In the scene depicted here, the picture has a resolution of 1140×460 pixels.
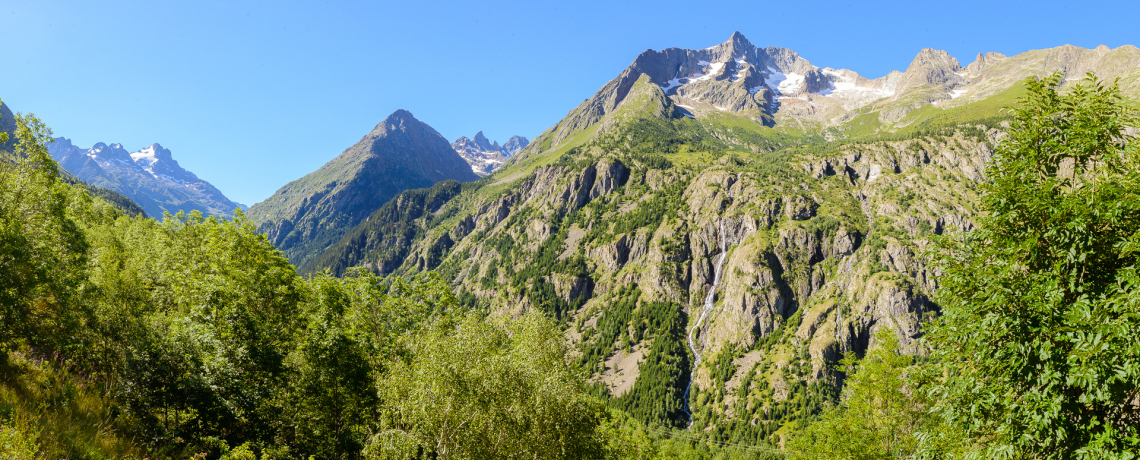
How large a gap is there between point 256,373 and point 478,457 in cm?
1328

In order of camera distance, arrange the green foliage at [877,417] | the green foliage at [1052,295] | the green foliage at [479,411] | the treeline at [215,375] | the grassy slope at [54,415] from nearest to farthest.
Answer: the green foliage at [1052,295] < the grassy slope at [54,415] < the treeline at [215,375] < the green foliage at [479,411] < the green foliage at [877,417]

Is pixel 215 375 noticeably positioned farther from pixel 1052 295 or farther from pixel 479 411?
pixel 1052 295

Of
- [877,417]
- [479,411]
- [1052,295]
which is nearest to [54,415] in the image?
[479,411]

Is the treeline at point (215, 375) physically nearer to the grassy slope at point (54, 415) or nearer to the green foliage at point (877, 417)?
the grassy slope at point (54, 415)

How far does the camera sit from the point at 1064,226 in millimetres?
12273

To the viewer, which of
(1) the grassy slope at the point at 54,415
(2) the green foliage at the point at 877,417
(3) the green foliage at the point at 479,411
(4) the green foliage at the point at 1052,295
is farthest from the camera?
(2) the green foliage at the point at 877,417

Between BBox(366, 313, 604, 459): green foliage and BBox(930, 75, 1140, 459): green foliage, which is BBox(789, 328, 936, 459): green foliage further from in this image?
BBox(366, 313, 604, 459): green foliage

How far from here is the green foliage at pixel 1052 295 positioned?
1089 centimetres

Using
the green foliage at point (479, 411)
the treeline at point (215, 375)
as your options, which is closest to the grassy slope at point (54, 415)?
the treeline at point (215, 375)

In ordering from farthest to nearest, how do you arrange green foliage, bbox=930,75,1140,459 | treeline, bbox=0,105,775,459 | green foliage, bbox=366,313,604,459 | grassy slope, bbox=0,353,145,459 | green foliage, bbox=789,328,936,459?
green foliage, bbox=789,328,936,459
green foliage, bbox=366,313,604,459
treeline, bbox=0,105,775,459
grassy slope, bbox=0,353,145,459
green foliage, bbox=930,75,1140,459

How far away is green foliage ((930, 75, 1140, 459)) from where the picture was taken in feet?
35.7

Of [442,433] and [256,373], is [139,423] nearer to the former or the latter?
[256,373]

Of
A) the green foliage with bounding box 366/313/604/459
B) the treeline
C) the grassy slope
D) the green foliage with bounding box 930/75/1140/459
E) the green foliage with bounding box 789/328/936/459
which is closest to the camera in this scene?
the green foliage with bounding box 930/75/1140/459

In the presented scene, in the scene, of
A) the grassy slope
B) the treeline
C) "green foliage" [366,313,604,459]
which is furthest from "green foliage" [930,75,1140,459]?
the grassy slope
